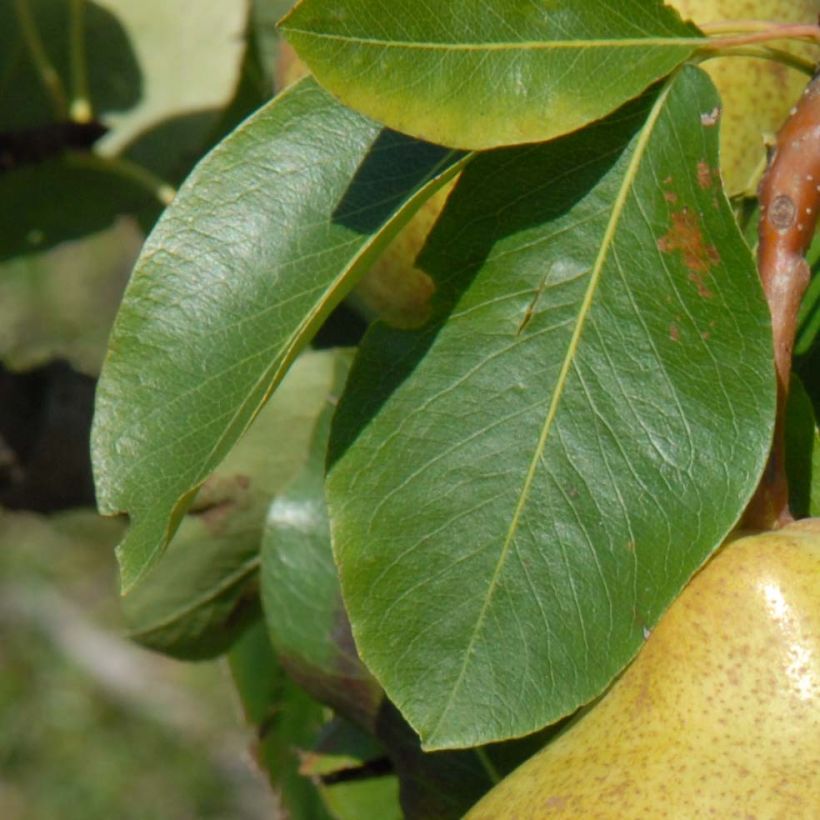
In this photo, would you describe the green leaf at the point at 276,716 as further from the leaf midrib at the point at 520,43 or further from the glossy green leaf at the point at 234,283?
the leaf midrib at the point at 520,43

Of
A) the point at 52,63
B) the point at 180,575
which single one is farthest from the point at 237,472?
the point at 52,63

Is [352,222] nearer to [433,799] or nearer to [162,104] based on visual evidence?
[433,799]

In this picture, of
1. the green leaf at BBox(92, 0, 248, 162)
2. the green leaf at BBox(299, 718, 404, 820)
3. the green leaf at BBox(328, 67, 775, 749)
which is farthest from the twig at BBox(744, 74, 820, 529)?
the green leaf at BBox(92, 0, 248, 162)


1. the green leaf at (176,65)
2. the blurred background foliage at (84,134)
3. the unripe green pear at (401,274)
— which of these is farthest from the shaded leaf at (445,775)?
the green leaf at (176,65)

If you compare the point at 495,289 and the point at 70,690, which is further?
the point at 70,690

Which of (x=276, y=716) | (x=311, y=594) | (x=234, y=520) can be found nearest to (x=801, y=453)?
(x=311, y=594)
